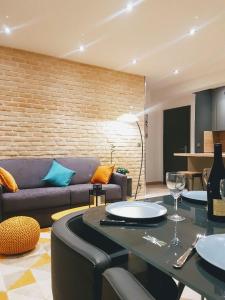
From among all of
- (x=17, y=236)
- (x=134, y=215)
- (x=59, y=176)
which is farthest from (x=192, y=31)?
(x=17, y=236)

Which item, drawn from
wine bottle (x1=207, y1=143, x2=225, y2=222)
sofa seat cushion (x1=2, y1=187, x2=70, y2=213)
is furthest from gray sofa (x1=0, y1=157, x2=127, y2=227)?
wine bottle (x1=207, y1=143, x2=225, y2=222)

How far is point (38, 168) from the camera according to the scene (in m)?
3.94

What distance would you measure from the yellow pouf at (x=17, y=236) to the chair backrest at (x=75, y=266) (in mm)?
1653

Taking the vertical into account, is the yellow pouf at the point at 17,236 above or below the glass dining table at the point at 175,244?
below

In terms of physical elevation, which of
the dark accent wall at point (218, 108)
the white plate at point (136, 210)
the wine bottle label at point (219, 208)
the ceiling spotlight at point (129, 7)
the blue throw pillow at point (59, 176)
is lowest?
the blue throw pillow at point (59, 176)

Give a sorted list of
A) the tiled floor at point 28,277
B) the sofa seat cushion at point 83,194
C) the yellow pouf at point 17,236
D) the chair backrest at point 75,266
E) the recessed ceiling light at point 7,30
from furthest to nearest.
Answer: the sofa seat cushion at point 83,194 < the recessed ceiling light at point 7,30 < the yellow pouf at point 17,236 < the tiled floor at point 28,277 < the chair backrest at point 75,266

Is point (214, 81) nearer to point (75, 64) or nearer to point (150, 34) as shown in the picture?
point (150, 34)

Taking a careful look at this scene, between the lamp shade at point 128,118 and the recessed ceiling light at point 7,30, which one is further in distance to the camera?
the lamp shade at point 128,118

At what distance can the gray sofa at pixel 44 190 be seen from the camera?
308 centimetres

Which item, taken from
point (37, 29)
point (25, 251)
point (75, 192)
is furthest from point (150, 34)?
point (25, 251)

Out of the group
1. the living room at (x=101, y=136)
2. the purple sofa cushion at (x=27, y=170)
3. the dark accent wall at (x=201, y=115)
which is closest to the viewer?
the living room at (x=101, y=136)

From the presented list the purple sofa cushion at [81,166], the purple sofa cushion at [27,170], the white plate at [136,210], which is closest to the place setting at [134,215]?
the white plate at [136,210]

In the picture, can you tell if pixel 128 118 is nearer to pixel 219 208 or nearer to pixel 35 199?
pixel 35 199

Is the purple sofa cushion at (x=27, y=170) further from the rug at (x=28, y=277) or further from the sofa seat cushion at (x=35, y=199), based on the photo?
the rug at (x=28, y=277)
